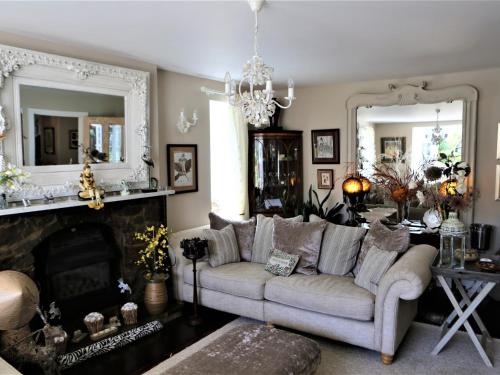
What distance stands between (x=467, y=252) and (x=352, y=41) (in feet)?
6.29

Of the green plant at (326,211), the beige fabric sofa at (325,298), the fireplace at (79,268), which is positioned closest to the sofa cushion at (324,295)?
the beige fabric sofa at (325,298)

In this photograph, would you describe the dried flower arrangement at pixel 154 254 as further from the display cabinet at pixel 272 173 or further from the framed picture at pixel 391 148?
the framed picture at pixel 391 148

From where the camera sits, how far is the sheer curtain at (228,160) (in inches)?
215

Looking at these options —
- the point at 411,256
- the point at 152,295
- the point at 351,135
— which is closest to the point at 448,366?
the point at 411,256

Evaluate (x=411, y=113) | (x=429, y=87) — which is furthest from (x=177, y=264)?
(x=429, y=87)

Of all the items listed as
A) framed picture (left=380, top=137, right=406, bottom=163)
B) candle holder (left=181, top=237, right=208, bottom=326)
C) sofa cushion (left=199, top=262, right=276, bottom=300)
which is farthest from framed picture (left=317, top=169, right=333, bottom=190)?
candle holder (left=181, top=237, right=208, bottom=326)

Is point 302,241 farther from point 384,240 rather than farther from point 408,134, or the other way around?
point 408,134

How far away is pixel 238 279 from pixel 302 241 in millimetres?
690

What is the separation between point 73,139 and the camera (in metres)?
3.51

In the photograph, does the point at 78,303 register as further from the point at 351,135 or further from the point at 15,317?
the point at 351,135

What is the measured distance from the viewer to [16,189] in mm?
3145

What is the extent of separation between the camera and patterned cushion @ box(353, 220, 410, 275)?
338cm

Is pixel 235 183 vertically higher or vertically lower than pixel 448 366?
higher

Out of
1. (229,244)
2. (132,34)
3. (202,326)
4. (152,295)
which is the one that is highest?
(132,34)
